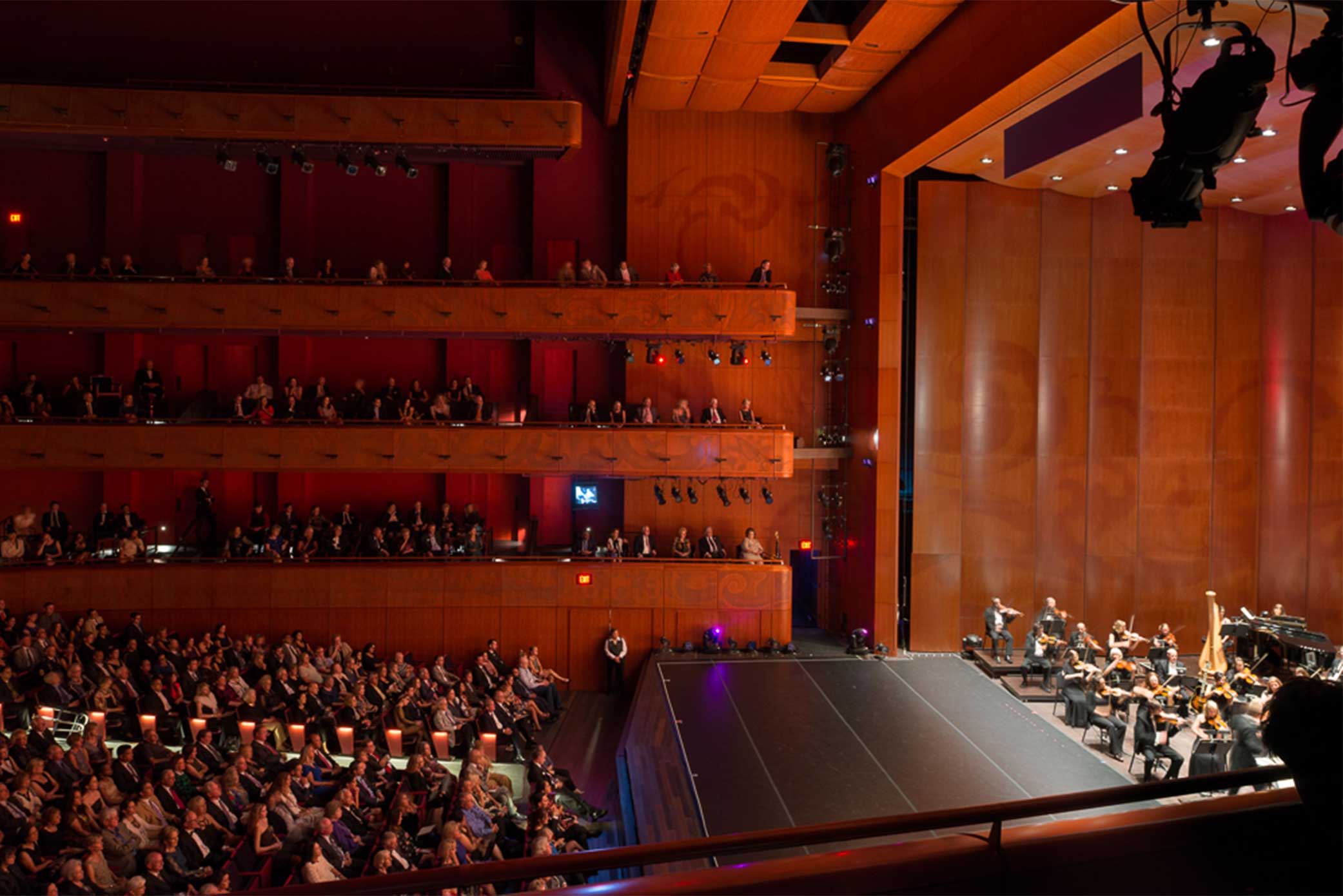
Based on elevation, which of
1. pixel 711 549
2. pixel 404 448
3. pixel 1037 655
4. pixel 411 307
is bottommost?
pixel 1037 655

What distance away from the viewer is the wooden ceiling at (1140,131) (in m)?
8.27

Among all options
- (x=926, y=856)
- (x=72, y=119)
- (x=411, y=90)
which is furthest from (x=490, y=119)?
(x=926, y=856)

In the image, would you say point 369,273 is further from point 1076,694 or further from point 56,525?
point 1076,694

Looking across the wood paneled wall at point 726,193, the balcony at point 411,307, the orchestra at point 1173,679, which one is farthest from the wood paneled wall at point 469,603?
the wood paneled wall at point 726,193

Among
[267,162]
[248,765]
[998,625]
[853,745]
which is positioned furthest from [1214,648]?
[267,162]

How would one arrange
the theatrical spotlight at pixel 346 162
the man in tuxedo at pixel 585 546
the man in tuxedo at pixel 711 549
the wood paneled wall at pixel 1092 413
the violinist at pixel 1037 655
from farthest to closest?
1. the man in tuxedo at pixel 711 549
2. the man in tuxedo at pixel 585 546
3. the wood paneled wall at pixel 1092 413
4. the theatrical spotlight at pixel 346 162
5. the violinist at pixel 1037 655

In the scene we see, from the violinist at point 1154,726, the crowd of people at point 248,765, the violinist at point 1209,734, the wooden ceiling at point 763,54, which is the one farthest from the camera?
the wooden ceiling at point 763,54

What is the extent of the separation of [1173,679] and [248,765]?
32.9 ft

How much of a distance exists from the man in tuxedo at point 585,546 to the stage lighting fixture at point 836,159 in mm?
7122

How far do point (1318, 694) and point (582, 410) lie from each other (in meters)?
13.3

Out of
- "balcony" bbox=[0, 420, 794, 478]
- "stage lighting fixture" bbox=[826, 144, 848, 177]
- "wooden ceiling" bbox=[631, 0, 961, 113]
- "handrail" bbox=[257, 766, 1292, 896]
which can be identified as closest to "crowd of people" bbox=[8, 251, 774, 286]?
"stage lighting fixture" bbox=[826, 144, 848, 177]

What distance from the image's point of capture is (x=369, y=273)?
1498 centimetres

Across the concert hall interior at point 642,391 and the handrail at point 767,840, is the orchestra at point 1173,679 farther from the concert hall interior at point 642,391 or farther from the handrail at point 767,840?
the handrail at point 767,840

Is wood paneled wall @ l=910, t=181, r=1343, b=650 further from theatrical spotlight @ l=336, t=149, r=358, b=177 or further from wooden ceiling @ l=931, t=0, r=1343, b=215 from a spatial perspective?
theatrical spotlight @ l=336, t=149, r=358, b=177
